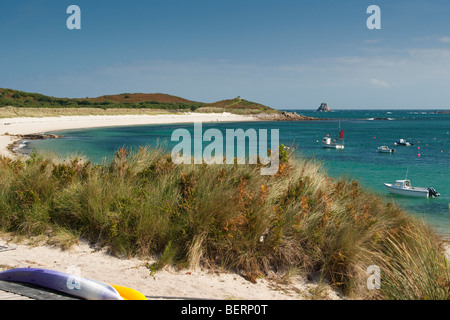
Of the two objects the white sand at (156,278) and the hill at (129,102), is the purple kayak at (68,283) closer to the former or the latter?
the white sand at (156,278)

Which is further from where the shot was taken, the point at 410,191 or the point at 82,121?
the point at 82,121

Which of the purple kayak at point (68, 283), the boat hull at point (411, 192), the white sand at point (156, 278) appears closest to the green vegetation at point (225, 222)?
the white sand at point (156, 278)

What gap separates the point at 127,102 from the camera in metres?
110

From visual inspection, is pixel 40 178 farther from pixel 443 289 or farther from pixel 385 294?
pixel 443 289

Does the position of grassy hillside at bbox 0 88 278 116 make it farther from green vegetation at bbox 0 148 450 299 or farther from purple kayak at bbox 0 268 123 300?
purple kayak at bbox 0 268 123 300

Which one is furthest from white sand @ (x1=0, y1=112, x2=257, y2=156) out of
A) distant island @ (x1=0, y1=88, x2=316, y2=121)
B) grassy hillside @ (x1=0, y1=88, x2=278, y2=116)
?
grassy hillside @ (x1=0, y1=88, x2=278, y2=116)

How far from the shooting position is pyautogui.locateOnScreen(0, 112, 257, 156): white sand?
138 feet

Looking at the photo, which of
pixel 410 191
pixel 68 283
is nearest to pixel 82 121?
pixel 410 191

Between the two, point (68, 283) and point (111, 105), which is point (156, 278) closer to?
point (68, 283)

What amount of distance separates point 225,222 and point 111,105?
309ft

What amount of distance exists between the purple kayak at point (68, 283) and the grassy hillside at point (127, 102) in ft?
246

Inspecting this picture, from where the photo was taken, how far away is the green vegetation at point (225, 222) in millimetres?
5277
